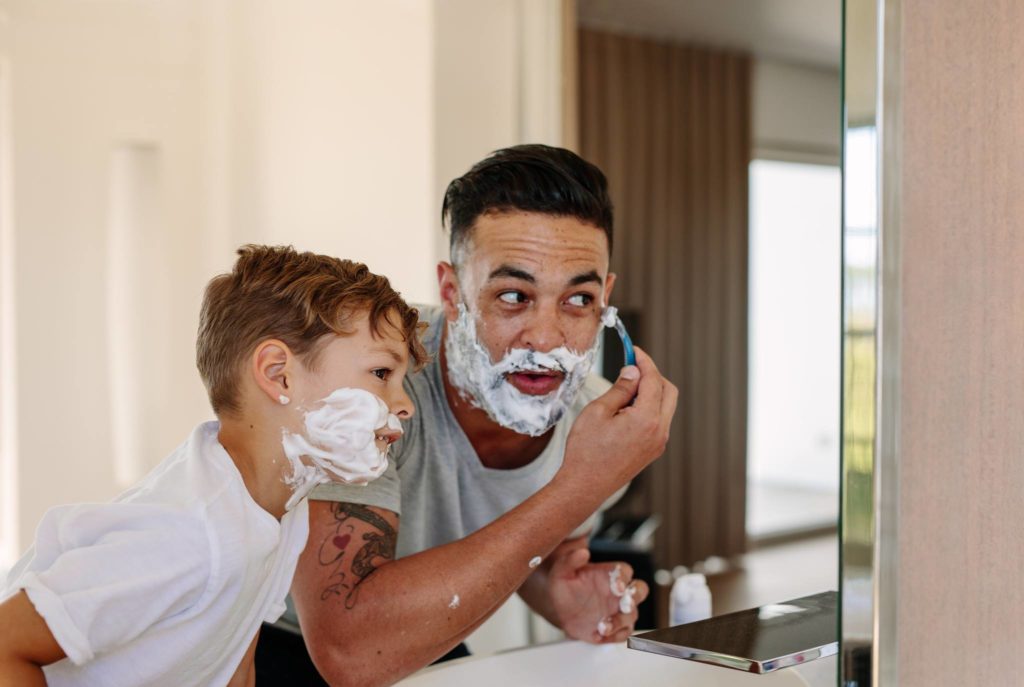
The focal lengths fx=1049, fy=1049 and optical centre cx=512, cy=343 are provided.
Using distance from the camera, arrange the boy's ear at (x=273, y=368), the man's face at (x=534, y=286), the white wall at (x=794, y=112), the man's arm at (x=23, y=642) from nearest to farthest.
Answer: the man's arm at (x=23, y=642) → the boy's ear at (x=273, y=368) → the man's face at (x=534, y=286) → the white wall at (x=794, y=112)

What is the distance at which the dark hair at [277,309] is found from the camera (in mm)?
783

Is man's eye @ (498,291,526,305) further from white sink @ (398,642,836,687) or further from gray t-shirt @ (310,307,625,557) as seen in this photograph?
white sink @ (398,642,836,687)

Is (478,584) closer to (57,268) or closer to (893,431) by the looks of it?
(893,431)

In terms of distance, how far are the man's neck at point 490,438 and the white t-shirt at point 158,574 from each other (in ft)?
1.07

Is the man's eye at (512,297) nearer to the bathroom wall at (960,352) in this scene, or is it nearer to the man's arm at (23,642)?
the bathroom wall at (960,352)

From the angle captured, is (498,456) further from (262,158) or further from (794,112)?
(794,112)

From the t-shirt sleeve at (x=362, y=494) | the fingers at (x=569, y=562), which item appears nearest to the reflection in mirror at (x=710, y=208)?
the fingers at (x=569, y=562)

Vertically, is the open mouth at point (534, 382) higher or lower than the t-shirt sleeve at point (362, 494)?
higher

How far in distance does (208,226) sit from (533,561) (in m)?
2.34

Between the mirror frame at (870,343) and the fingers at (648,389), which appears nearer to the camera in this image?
the mirror frame at (870,343)

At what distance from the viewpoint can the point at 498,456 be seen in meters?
1.13

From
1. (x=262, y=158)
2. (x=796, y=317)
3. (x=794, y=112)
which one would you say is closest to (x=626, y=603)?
(x=262, y=158)

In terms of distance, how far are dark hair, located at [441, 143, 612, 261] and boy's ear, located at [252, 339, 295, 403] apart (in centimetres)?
30

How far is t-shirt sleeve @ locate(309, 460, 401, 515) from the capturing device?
3.15 feet
